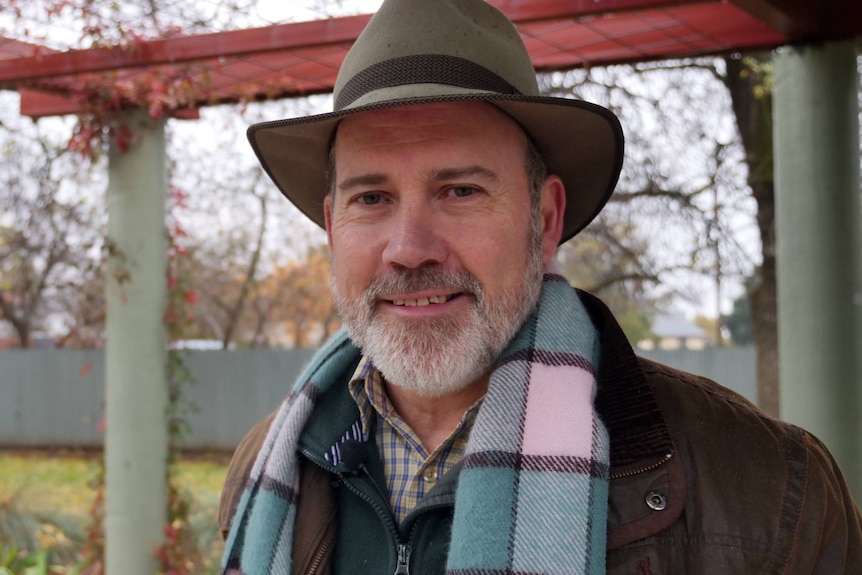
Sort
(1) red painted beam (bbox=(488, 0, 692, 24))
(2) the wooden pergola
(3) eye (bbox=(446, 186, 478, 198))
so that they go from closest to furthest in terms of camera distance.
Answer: (3) eye (bbox=(446, 186, 478, 198)) → (1) red painted beam (bbox=(488, 0, 692, 24)) → (2) the wooden pergola

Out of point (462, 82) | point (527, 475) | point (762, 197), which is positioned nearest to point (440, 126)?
point (462, 82)

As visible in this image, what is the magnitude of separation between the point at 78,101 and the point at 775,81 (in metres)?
3.30

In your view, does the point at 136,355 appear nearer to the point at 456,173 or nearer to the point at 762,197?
the point at 456,173

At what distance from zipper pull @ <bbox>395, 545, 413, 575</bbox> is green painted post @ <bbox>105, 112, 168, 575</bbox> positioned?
312 centimetres

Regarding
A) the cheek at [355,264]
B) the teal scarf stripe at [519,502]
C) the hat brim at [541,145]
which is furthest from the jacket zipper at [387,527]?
the hat brim at [541,145]

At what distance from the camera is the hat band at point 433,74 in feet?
5.87

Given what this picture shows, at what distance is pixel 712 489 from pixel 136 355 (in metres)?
3.60

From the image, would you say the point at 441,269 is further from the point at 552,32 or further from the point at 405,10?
the point at 552,32

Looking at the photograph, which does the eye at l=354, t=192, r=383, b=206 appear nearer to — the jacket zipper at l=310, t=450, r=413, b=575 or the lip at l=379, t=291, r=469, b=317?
the lip at l=379, t=291, r=469, b=317

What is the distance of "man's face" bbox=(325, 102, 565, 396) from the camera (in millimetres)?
1784

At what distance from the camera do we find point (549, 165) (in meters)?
2.04

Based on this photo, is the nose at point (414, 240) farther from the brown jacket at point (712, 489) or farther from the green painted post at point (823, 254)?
the green painted post at point (823, 254)

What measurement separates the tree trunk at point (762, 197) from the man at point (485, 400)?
5.06 m

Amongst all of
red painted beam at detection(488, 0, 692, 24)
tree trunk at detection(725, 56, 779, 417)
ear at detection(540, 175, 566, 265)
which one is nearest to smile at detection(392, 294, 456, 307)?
ear at detection(540, 175, 566, 265)
